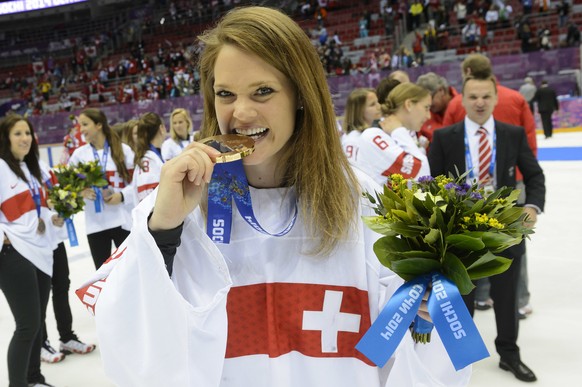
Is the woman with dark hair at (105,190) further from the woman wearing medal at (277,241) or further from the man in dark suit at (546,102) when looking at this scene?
the man in dark suit at (546,102)

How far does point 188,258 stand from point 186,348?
18 cm

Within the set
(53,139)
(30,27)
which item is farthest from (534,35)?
(30,27)

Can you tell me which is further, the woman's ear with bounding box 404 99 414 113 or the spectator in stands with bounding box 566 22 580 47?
the spectator in stands with bounding box 566 22 580 47

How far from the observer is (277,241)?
50.5 inches

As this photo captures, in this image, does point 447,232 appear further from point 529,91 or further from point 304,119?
point 529,91

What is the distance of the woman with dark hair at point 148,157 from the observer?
4383 millimetres

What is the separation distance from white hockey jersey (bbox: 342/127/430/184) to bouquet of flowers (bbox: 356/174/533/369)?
2.14m

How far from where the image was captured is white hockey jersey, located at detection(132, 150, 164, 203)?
437 cm

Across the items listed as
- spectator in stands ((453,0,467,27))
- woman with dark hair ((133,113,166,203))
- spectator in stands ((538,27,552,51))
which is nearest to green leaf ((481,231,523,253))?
woman with dark hair ((133,113,166,203))

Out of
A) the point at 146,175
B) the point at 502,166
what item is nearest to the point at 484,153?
the point at 502,166

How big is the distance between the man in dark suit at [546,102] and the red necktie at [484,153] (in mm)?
10106

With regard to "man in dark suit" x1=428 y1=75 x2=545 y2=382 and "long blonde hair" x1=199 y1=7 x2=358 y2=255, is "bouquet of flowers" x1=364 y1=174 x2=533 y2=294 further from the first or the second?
"man in dark suit" x1=428 y1=75 x2=545 y2=382

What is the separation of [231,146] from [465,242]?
493 mm

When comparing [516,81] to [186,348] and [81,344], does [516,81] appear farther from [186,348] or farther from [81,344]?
[186,348]
